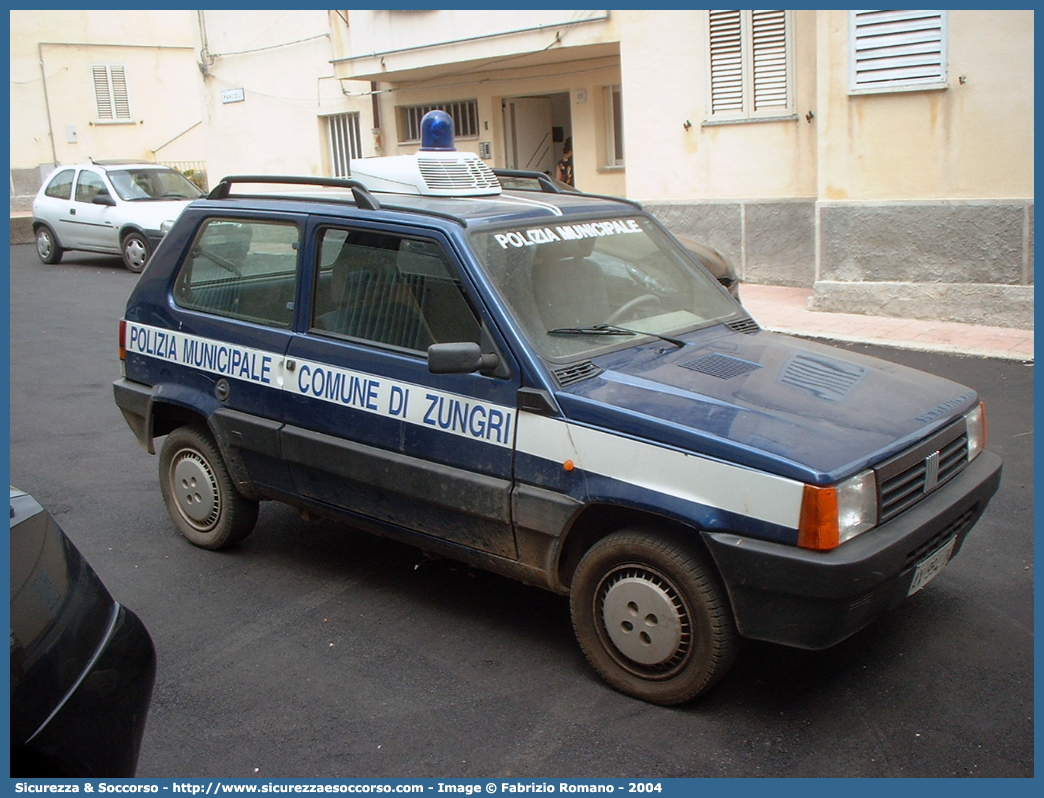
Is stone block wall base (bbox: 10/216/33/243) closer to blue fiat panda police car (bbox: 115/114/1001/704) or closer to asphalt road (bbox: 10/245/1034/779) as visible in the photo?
asphalt road (bbox: 10/245/1034/779)

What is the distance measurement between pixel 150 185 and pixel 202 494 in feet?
43.4

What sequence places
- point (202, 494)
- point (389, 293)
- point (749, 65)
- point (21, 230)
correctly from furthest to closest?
point (21, 230) → point (749, 65) → point (202, 494) → point (389, 293)

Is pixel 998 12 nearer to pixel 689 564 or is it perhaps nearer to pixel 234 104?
pixel 689 564

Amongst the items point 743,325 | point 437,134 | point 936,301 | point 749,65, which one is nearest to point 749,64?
point 749,65

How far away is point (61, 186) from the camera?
17.9m

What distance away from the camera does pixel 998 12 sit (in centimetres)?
988

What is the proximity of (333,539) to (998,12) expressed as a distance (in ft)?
27.1

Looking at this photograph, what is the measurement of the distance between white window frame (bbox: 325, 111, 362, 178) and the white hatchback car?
11.7ft

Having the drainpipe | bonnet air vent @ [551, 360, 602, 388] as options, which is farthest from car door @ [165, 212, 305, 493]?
the drainpipe

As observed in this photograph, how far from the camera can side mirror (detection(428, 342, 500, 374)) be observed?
388cm

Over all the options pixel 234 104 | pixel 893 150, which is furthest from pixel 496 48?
pixel 234 104

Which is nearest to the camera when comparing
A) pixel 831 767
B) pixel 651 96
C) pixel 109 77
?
pixel 831 767

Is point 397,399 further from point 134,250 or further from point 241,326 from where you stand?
point 134,250

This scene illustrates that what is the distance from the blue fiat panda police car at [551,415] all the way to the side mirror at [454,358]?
0.01 meters
